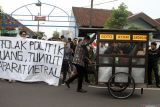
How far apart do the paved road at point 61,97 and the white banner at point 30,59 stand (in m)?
0.52

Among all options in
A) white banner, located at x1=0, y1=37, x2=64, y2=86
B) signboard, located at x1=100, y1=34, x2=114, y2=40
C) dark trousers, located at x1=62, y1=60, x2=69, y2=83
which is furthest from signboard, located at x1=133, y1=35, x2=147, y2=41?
dark trousers, located at x1=62, y1=60, x2=69, y2=83

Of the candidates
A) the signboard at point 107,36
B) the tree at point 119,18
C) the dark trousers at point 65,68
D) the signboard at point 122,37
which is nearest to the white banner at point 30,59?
the dark trousers at point 65,68

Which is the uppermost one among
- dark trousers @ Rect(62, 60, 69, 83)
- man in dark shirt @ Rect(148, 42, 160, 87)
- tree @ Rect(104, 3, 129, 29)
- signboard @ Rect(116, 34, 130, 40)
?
tree @ Rect(104, 3, 129, 29)

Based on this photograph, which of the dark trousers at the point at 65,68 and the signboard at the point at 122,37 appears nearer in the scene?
the signboard at the point at 122,37

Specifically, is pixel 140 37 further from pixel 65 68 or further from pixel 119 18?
pixel 119 18

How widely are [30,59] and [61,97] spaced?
2.87 m

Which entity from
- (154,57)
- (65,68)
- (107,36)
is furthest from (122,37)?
(65,68)

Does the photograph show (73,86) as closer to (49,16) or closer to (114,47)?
(114,47)

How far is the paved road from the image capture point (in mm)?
9555

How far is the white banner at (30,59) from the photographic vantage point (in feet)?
42.1

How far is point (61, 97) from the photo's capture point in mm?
10500

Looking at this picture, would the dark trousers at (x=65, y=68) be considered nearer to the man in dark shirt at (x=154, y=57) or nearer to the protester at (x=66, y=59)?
the protester at (x=66, y=59)

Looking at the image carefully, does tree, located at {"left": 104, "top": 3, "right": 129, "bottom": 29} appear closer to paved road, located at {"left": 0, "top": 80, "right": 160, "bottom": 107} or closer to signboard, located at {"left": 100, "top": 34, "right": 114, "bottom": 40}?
paved road, located at {"left": 0, "top": 80, "right": 160, "bottom": 107}

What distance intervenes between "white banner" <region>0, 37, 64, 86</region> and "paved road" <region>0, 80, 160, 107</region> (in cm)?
52
